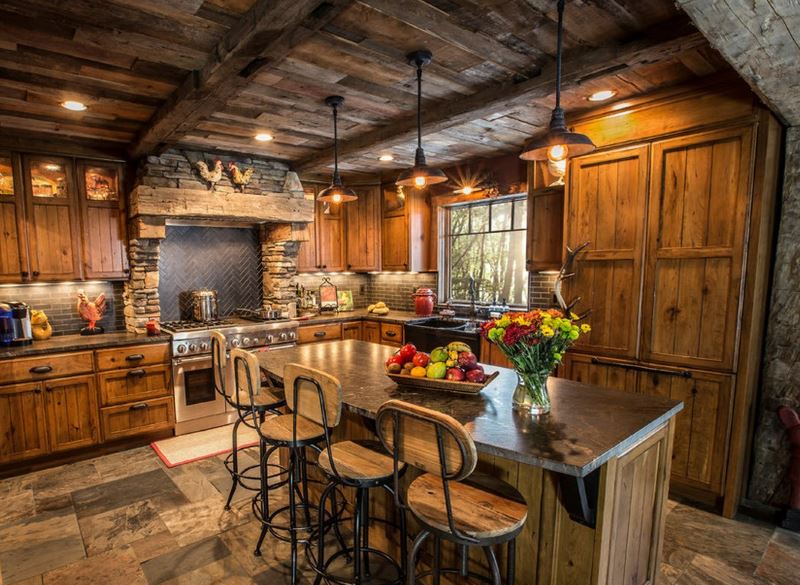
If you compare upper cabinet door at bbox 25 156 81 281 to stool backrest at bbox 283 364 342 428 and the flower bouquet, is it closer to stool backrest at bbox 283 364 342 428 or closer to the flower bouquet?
stool backrest at bbox 283 364 342 428

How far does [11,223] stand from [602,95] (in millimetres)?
4534

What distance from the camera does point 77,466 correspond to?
3438mm

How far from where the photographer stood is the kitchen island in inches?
58.1

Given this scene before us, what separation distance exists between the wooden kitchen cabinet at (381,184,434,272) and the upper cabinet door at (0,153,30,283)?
3406mm

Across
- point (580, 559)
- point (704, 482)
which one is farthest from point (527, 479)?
point (704, 482)

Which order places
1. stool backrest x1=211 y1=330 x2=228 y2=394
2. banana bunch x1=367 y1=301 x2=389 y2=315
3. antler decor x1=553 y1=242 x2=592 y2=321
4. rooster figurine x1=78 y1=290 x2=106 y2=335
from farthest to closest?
banana bunch x1=367 y1=301 x2=389 y2=315 → rooster figurine x1=78 y1=290 x2=106 y2=335 → antler decor x1=553 y1=242 x2=592 y2=321 → stool backrest x1=211 y1=330 x2=228 y2=394

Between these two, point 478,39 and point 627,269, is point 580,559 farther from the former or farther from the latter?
point 478,39

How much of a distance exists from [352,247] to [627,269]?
3304mm

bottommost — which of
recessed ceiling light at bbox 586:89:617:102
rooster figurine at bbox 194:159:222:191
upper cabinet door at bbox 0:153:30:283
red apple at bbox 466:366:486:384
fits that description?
red apple at bbox 466:366:486:384

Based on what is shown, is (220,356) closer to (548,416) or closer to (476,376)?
(476,376)

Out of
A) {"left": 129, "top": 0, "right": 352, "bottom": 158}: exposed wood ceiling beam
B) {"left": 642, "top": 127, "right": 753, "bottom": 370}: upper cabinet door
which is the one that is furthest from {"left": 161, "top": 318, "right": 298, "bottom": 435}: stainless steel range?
{"left": 642, "top": 127, "right": 753, "bottom": 370}: upper cabinet door

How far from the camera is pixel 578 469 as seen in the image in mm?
1304

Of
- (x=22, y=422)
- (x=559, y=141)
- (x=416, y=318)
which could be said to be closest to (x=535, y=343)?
(x=559, y=141)

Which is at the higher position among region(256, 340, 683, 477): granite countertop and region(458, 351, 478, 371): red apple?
region(458, 351, 478, 371): red apple
